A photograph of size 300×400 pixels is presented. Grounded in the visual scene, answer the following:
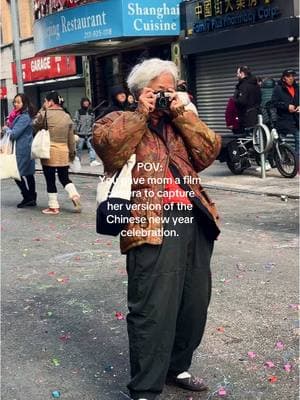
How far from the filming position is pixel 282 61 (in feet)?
47.6

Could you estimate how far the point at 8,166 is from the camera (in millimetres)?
9398

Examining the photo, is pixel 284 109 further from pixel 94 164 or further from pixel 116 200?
pixel 116 200

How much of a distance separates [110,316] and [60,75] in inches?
769

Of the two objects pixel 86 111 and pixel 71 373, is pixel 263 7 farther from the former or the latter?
pixel 71 373

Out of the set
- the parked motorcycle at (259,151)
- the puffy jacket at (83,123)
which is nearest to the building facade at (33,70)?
the puffy jacket at (83,123)

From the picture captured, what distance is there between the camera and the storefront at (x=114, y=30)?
1627 cm

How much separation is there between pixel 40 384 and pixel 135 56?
658 inches

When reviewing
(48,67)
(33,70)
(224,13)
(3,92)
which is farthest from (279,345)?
(3,92)

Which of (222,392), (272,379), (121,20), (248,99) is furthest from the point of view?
(121,20)

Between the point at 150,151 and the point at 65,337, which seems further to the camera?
the point at 65,337

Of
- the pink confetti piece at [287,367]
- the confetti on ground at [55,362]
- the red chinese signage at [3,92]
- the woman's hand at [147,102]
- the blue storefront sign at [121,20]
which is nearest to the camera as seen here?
the woman's hand at [147,102]

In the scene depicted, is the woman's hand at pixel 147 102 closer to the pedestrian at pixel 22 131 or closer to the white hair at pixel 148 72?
the white hair at pixel 148 72

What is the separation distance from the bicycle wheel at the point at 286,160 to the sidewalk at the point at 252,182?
119 millimetres

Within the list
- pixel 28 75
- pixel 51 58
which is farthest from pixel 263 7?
pixel 28 75
